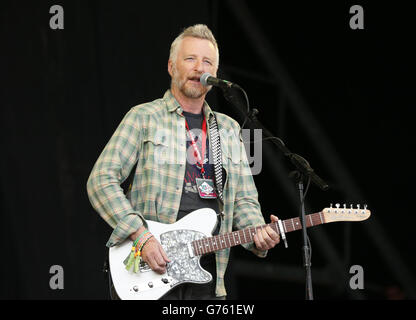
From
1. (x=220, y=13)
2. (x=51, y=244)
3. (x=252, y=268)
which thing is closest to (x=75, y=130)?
(x=51, y=244)

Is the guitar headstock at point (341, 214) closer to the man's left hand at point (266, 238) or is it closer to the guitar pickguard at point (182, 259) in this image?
the man's left hand at point (266, 238)

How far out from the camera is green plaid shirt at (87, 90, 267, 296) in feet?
10.2

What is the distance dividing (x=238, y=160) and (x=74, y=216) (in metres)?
1.32

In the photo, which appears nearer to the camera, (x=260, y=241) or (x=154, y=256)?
(x=154, y=256)

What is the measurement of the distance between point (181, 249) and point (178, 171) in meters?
0.43

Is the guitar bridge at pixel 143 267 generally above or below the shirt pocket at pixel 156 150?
below

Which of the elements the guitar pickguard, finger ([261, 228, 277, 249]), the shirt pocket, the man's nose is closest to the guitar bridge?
the guitar pickguard

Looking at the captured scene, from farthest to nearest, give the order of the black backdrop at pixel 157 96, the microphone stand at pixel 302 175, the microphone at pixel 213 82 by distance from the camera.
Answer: the black backdrop at pixel 157 96, the microphone at pixel 213 82, the microphone stand at pixel 302 175

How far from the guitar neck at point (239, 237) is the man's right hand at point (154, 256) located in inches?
7.4

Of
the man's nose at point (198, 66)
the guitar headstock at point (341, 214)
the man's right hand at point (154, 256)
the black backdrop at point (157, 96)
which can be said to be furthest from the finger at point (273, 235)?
the black backdrop at point (157, 96)

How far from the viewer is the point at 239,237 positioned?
127 inches

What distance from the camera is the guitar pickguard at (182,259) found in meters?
3.04

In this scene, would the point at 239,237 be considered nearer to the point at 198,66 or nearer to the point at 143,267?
the point at 143,267

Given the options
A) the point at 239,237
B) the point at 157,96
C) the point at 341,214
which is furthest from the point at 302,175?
the point at 157,96
